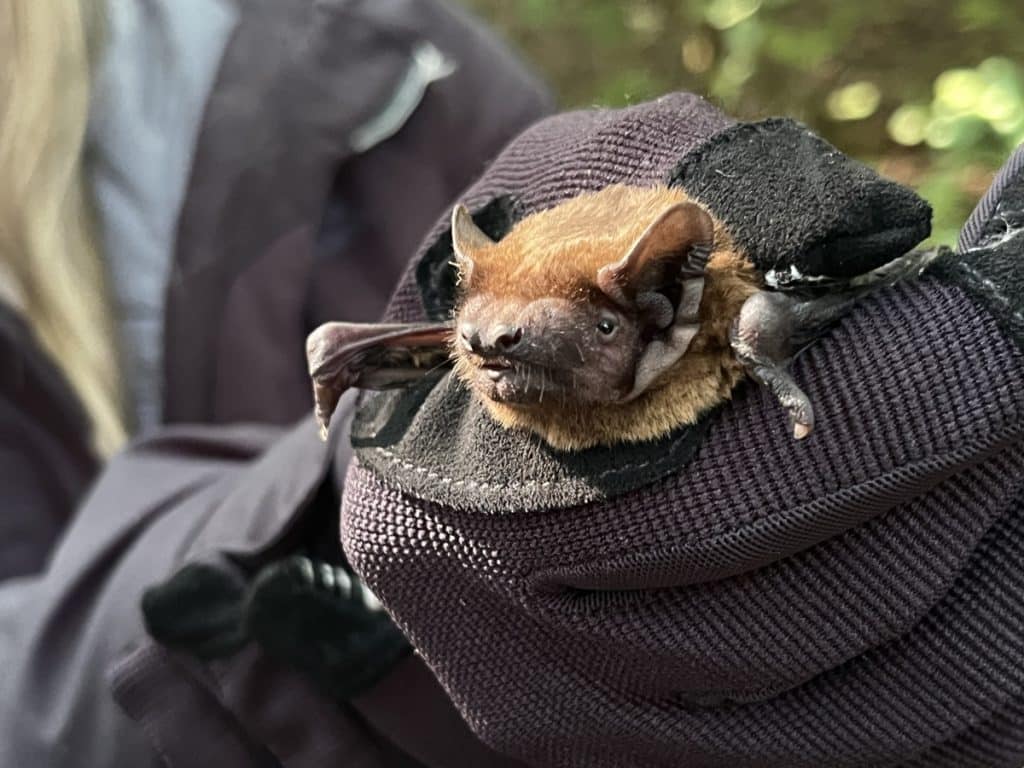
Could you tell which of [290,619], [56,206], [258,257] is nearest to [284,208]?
[258,257]

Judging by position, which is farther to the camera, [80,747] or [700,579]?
[80,747]

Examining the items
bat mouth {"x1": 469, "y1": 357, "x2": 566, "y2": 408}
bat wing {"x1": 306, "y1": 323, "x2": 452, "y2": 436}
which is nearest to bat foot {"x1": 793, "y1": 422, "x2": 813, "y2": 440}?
bat mouth {"x1": 469, "y1": 357, "x2": 566, "y2": 408}

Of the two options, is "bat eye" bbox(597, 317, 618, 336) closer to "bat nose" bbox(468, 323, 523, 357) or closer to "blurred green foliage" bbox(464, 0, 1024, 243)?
"bat nose" bbox(468, 323, 523, 357)

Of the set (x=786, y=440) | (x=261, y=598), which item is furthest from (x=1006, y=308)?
(x=261, y=598)

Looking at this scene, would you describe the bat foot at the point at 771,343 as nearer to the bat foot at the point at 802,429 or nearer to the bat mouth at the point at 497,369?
the bat foot at the point at 802,429

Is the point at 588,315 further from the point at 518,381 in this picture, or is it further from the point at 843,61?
the point at 843,61

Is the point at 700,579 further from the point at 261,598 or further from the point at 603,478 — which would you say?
the point at 261,598
